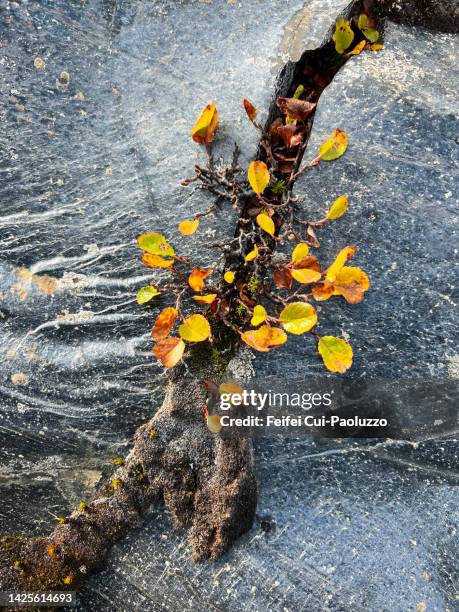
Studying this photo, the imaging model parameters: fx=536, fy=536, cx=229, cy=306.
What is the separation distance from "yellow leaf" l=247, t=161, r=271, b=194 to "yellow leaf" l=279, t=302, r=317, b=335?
52 cm

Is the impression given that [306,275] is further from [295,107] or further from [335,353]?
[295,107]

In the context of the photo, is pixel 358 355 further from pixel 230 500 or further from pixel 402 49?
pixel 402 49

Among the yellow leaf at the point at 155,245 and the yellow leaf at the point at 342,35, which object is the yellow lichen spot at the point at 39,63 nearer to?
the yellow leaf at the point at 155,245

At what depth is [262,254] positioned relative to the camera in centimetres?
243

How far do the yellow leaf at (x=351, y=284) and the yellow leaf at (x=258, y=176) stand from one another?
0.50 metres

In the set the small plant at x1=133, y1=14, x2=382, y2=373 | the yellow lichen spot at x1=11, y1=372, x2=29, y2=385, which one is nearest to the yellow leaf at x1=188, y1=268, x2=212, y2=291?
the small plant at x1=133, y1=14, x2=382, y2=373

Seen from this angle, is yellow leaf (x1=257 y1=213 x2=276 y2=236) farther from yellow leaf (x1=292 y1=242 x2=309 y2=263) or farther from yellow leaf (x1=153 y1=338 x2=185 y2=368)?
yellow leaf (x1=153 y1=338 x2=185 y2=368)

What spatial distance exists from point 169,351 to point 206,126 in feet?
3.28

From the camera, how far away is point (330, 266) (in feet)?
7.94

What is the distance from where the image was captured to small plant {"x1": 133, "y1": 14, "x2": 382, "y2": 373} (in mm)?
2309

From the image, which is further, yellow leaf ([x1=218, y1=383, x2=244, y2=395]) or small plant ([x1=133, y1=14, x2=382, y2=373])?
yellow leaf ([x1=218, y1=383, x2=244, y2=395])

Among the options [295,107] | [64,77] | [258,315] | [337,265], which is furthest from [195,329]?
[64,77]

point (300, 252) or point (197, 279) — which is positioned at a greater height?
point (300, 252)

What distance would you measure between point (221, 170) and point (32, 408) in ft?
4.86
